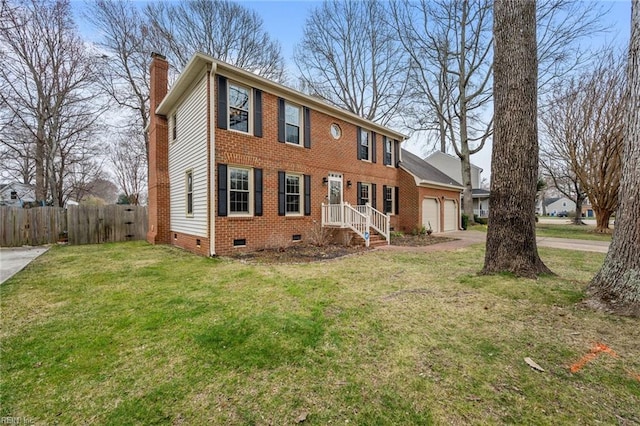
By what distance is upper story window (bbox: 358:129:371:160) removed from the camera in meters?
12.4

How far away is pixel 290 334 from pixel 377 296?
1.72m

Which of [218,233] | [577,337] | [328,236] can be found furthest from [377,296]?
[328,236]

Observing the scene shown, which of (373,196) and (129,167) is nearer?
(373,196)

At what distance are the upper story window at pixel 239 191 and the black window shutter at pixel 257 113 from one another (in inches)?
50.1

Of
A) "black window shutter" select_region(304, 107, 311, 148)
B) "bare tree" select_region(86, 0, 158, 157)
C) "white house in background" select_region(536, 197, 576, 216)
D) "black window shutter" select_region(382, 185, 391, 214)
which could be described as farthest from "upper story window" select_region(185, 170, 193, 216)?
"white house in background" select_region(536, 197, 576, 216)

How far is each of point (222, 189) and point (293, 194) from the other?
2.64 meters

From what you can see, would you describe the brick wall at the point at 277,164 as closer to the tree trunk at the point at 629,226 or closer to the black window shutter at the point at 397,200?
the black window shutter at the point at 397,200

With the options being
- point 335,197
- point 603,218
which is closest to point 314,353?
point 335,197

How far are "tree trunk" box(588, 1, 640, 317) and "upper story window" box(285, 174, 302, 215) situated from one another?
7.65 metres

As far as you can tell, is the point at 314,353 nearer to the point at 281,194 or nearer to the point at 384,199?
the point at 281,194

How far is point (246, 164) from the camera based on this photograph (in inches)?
325

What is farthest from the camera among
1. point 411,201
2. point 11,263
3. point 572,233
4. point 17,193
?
point 17,193

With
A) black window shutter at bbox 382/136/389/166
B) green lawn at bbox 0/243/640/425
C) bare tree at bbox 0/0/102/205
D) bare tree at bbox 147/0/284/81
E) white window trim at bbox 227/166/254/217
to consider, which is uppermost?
bare tree at bbox 147/0/284/81

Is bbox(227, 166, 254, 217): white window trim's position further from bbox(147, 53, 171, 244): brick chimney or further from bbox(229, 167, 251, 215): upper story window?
bbox(147, 53, 171, 244): brick chimney
